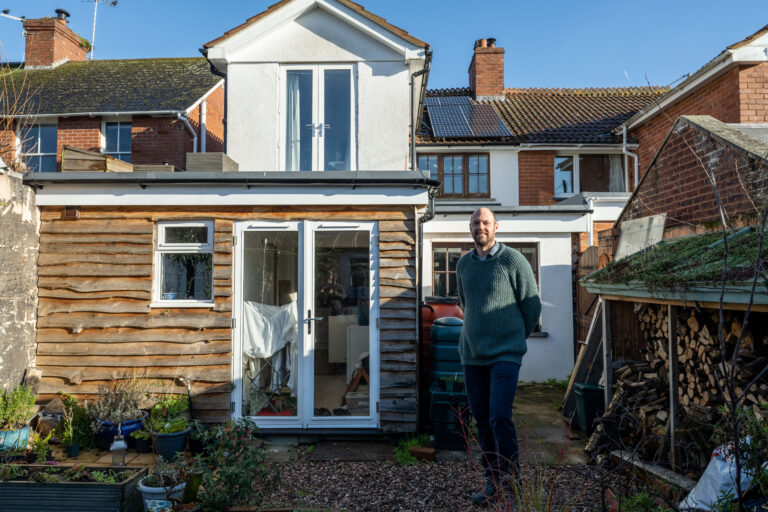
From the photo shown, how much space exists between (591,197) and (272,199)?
6.90m

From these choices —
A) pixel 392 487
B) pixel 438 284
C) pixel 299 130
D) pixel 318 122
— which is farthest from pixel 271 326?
pixel 438 284

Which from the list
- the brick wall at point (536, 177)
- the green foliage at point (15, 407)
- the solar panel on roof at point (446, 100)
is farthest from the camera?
the solar panel on roof at point (446, 100)

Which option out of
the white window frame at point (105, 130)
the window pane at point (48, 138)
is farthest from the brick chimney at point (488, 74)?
the window pane at point (48, 138)

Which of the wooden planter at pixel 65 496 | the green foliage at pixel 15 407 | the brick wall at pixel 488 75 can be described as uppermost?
the brick wall at pixel 488 75

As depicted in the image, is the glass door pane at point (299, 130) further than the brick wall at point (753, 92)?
No

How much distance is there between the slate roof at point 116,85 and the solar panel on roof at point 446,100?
20.3 feet

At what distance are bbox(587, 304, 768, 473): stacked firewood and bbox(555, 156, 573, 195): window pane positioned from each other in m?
8.33

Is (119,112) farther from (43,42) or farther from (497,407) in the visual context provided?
(497,407)

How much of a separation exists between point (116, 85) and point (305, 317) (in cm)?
1120

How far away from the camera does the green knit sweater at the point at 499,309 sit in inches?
157

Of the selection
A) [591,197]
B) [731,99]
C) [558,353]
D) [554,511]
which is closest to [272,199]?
[554,511]

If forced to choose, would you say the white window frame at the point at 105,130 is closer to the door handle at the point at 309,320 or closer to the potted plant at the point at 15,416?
the potted plant at the point at 15,416

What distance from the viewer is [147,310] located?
640cm

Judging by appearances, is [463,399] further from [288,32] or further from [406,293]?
[288,32]
